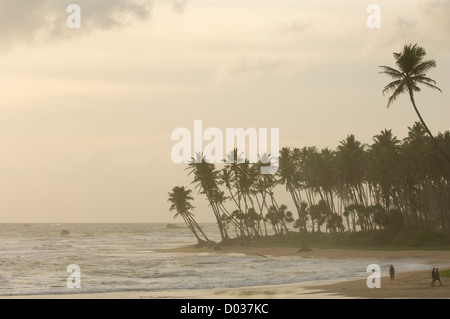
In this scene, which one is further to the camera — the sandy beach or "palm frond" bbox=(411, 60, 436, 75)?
"palm frond" bbox=(411, 60, 436, 75)

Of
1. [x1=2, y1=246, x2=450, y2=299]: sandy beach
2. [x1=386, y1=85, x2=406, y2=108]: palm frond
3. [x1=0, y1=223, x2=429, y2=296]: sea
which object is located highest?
[x1=386, y1=85, x2=406, y2=108]: palm frond

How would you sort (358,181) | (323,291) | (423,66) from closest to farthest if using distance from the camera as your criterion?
1. (323,291)
2. (423,66)
3. (358,181)

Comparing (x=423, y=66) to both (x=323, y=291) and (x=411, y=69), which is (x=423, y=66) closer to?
(x=411, y=69)

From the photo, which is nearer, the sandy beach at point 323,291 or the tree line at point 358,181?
the sandy beach at point 323,291

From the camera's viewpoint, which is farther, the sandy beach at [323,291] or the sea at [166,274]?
the sea at [166,274]

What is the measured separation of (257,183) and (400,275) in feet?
248

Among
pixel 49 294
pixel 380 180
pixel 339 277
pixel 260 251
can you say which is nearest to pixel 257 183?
pixel 260 251

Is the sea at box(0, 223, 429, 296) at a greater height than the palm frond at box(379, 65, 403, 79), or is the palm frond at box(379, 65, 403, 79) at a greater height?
the palm frond at box(379, 65, 403, 79)


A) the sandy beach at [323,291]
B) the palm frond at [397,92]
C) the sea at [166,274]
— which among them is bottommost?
the sea at [166,274]


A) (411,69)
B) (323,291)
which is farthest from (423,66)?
(323,291)

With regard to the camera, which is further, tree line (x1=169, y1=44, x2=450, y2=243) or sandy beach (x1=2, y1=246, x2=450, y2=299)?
tree line (x1=169, y1=44, x2=450, y2=243)

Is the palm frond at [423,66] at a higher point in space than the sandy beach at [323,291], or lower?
higher
